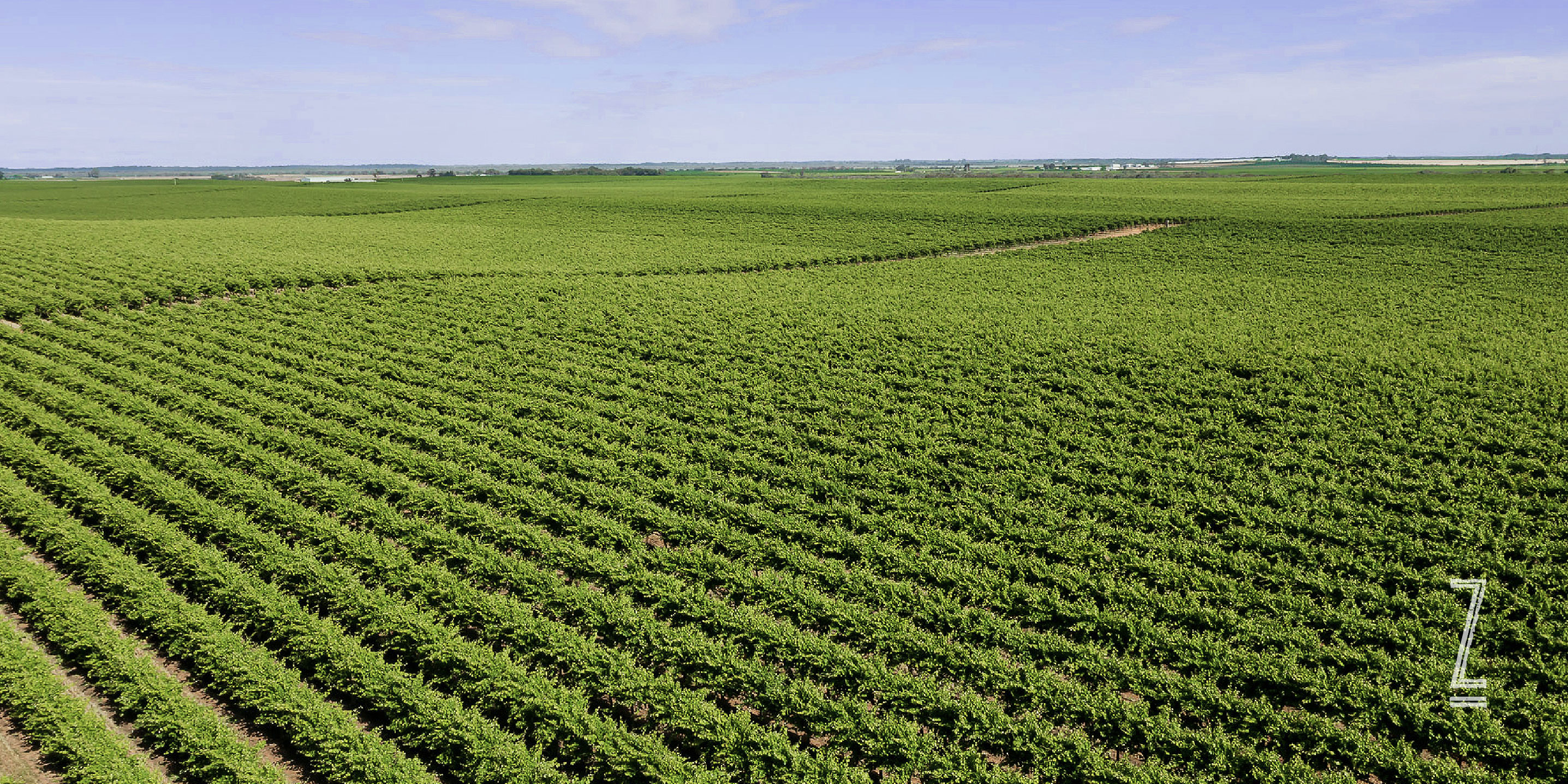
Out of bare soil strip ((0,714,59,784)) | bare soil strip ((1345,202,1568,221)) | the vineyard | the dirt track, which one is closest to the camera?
bare soil strip ((0,714,59,784))

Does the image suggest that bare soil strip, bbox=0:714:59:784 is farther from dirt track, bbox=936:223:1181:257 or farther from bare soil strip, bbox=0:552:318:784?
dirt track, bbox=936:223:1181:257

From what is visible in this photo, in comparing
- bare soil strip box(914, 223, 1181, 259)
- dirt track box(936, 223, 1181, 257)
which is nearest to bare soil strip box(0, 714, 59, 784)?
bare soil strip box(914, 223, 1181, 259)

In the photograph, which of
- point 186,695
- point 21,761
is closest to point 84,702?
point 21,761

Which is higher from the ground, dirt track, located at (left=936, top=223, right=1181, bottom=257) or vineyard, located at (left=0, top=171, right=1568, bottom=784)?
dirt track, located at (left=936, top=223, right=1181, bottom=257)

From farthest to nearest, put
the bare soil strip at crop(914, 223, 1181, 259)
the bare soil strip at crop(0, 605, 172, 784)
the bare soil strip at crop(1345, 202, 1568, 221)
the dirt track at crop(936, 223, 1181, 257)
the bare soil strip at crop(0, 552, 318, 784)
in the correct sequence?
1. the bare soil strip at crop(1345, 202, 1568, 221)
2. the dirt track at crop(936, 223, 1181, 257)
3. the bare soil strip at crop(914, 223, 1181, 259)
4. the bare soil strip at crop(0, 552, 318, 784)
5. the bare soil strip at crop(0, 605, 172, 784)

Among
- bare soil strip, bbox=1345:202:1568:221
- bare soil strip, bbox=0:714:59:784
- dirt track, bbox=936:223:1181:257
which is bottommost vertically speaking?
bare soil strip, bbox=0:714:59:784

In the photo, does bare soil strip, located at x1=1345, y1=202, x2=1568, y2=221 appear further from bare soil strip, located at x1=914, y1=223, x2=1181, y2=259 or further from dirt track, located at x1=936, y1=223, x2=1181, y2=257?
dirt track, located at x1=936, y1=223, x2=1181, y2=257

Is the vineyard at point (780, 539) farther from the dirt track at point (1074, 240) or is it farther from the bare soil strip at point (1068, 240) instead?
the dirt track at point (1074, 240)

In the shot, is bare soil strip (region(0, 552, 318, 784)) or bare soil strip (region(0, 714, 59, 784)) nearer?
bare soil strip (region(0, 714, 59, 784))

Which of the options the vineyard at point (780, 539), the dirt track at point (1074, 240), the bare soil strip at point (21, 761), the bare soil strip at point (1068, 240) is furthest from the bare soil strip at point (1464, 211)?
the bare soil strip at point (21, 761)

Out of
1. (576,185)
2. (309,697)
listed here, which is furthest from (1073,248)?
(576,185)
